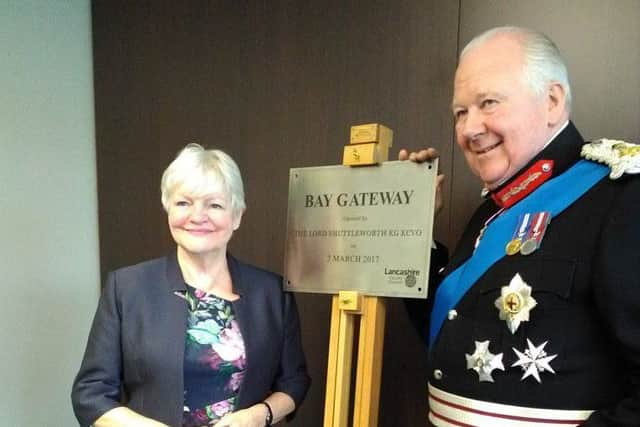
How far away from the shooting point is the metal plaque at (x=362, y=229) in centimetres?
121

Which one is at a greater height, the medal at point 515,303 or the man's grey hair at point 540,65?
the man's grey hair at point 540,65

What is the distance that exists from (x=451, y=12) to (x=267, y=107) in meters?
0.71

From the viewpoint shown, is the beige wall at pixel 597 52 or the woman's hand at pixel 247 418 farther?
the beige wall at pixel 597 52

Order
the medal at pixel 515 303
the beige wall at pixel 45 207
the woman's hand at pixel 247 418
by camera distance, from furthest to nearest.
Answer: the beige wall at pixel 45 207
the woman's hand at pixel 247 418
the medal at pixel 515 303

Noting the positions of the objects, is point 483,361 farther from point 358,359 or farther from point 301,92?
point 301,92

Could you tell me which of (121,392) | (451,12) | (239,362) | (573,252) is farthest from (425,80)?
(121,392)

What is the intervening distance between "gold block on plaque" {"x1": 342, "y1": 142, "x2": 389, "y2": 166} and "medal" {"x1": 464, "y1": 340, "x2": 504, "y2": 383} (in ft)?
1.55

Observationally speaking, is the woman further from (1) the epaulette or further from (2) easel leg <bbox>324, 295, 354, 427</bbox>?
(1) the epaulette

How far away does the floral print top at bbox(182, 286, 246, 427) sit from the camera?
4.08ft

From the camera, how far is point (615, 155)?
38.4 inches

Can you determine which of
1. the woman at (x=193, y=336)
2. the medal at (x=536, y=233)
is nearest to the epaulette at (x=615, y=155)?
the medal at (x=536, y=233)

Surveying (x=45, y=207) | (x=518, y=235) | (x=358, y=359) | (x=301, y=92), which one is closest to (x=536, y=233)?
(x=518, y=235)

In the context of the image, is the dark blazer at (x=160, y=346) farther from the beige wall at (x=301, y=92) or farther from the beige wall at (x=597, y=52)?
the beige wall at (x=597, y=52)

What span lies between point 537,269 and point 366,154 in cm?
47
